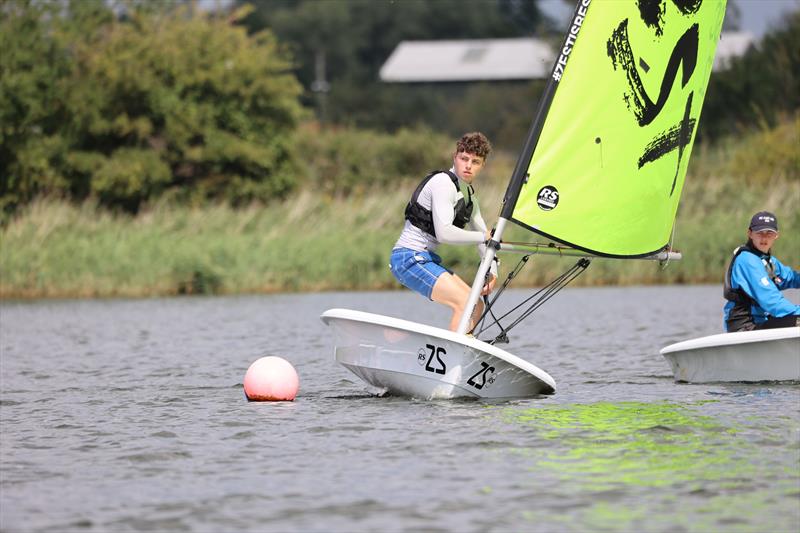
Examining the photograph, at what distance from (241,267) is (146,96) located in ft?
35.4

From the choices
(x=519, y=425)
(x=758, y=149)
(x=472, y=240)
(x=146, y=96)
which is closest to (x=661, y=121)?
(x=472, y=240)

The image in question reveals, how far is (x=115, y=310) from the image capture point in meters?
22.8

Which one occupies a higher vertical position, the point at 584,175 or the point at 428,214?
the point at 584,175

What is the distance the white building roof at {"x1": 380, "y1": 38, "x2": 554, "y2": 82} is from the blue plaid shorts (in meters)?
78.4

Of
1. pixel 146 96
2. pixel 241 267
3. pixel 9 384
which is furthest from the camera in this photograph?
pixel 146 96

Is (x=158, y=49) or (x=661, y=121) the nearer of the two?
(x=661, y=121)

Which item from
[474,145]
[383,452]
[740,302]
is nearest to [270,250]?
[740,302]

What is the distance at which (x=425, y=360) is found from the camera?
10.5 meters

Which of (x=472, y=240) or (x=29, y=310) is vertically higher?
(x=472, y=240)

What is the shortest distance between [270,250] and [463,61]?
226 feet

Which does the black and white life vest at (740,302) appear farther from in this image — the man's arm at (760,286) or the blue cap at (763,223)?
the blue cap at (763,223)

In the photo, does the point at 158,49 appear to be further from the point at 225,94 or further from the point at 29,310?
the point at 29,310

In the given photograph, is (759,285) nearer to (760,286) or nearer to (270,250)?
(760,286)

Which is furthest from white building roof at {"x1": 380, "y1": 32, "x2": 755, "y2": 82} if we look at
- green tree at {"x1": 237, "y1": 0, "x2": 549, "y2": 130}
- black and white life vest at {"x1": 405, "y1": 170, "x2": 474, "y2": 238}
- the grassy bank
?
black and white life vest at {"x1": 405, "y1": 170, "x2": 474, "y2": 238}
